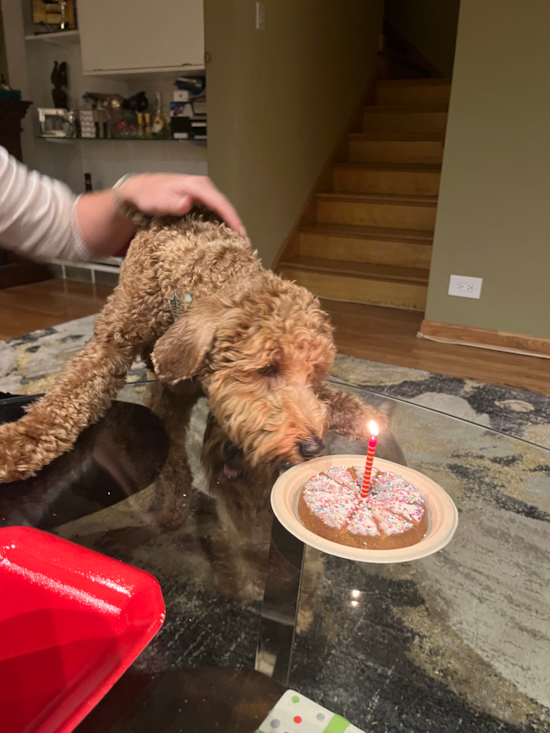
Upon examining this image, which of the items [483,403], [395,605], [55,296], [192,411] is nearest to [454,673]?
[395,605]

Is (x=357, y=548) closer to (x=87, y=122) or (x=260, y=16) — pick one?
Result: (x=260, y=16)

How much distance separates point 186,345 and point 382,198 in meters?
3.46

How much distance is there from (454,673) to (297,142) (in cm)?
395

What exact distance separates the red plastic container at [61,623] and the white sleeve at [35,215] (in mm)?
567

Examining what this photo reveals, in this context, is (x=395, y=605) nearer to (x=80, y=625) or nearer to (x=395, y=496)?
(x=395, y=496)

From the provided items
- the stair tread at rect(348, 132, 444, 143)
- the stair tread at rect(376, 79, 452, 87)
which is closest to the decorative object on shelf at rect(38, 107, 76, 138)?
the stair tread at rect(348, 132, 444, 143)

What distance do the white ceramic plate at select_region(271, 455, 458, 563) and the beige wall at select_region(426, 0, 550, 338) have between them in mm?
2196

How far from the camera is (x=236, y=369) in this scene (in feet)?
3.24

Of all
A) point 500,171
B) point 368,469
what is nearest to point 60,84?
point 500,171

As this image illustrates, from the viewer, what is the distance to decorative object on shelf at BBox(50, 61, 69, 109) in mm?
4121

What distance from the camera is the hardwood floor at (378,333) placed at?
104 inches

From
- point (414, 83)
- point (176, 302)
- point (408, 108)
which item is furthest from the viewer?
point (414, 83)

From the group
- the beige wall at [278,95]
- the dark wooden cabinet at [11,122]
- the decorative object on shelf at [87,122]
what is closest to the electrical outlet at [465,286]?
the beige wall at [278,95]

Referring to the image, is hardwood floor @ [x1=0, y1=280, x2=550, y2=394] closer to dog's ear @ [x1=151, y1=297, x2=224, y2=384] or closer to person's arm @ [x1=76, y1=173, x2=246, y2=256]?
person's arm @ [x1=76, y1=173, x2=246, y2=256]
